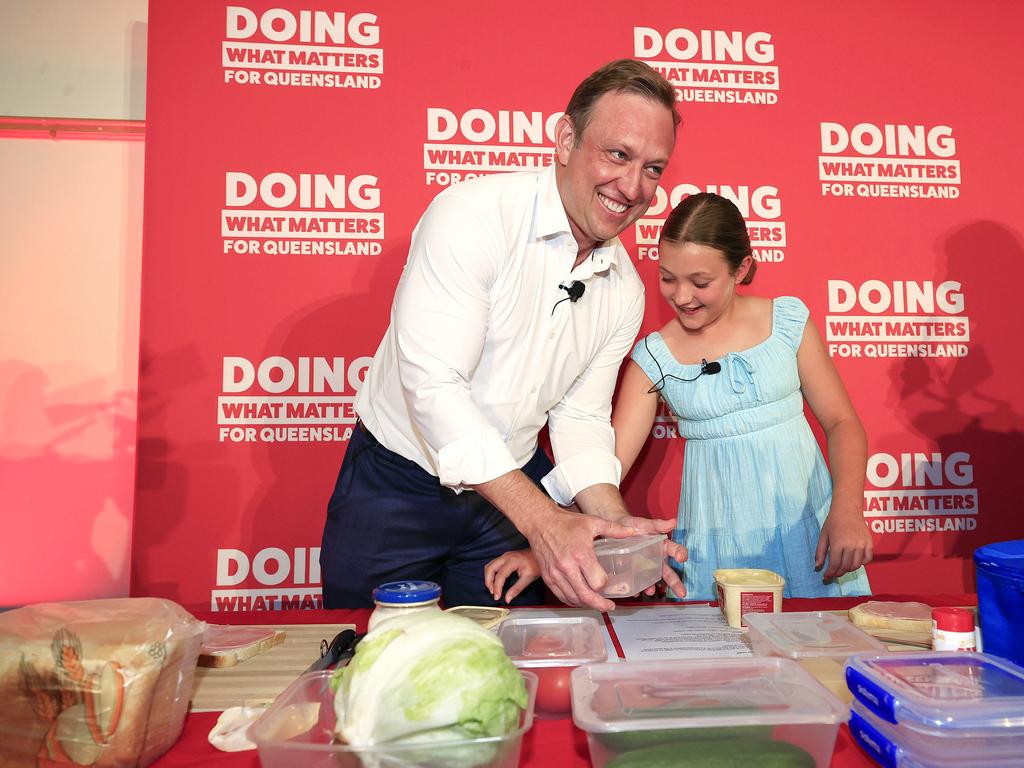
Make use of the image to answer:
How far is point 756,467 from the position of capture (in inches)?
84.8

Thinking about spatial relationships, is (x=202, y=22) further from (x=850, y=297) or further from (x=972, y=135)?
(x=972, y=135)

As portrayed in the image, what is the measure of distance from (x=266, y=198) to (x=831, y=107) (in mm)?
2112

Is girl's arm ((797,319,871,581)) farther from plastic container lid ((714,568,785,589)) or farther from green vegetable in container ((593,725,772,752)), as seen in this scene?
green vegetable in container ((593,725,772,752))

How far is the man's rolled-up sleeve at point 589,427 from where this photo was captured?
5.79 feet

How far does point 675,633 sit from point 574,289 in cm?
88

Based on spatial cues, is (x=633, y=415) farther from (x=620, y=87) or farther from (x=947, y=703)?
(x=947, y=703)

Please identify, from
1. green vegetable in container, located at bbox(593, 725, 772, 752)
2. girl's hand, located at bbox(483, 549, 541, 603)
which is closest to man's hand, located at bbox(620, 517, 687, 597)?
girl's hand, located at bbox(483, 549, 541, 603)

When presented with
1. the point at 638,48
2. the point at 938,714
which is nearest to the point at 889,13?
the point at 638,48

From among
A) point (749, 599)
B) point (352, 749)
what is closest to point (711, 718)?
point (352, 749)

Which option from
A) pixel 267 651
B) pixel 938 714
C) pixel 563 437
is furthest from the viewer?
pixel 563 437

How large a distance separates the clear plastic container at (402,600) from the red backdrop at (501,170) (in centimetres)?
161

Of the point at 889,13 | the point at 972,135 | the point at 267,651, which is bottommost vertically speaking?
the point at 267,651

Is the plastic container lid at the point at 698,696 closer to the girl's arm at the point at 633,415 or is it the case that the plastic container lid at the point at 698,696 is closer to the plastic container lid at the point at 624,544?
the plastic container lid at the point at 624,544

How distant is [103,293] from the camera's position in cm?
287
